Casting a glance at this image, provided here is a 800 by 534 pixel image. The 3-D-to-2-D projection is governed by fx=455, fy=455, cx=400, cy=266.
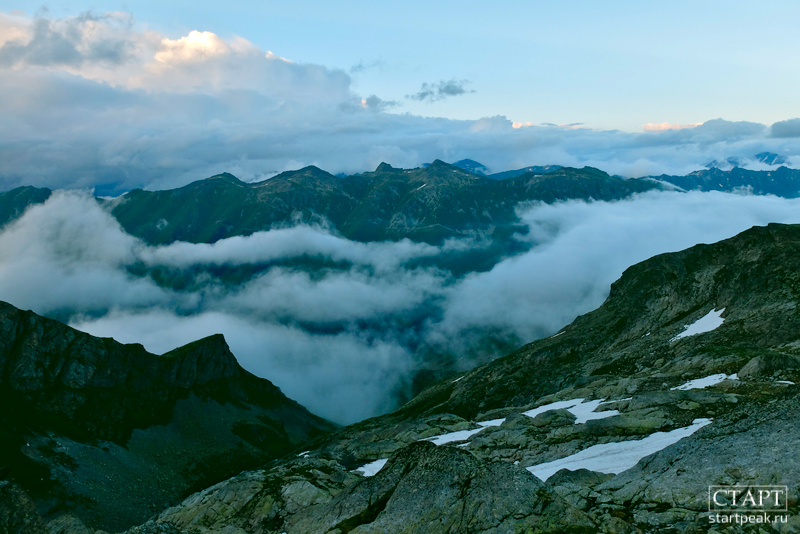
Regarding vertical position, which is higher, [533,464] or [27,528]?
[27,528]

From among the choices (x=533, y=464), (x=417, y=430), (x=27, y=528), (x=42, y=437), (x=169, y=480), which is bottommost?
(x=169, y=480)

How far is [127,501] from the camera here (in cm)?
15675

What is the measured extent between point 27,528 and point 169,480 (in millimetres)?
179078

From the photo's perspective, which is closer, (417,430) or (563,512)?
(563,512)

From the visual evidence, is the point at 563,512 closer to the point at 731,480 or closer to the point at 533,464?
the point at 731,480

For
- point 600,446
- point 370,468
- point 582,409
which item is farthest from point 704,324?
point 370,468

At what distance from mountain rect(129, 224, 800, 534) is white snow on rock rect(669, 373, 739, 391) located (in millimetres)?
412

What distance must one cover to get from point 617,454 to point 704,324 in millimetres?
90828

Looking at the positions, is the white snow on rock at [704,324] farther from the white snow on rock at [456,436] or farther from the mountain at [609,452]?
the white snow on rock at [456,436]

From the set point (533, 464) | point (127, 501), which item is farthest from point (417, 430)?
point (127, 501)

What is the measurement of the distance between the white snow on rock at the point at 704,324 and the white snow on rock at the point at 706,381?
156 feet

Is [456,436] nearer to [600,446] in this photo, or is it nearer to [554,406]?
[554,406]

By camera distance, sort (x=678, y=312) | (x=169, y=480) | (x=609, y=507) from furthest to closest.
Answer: (x=169, y=480), (x=678, y=312), (x=609, y=507)

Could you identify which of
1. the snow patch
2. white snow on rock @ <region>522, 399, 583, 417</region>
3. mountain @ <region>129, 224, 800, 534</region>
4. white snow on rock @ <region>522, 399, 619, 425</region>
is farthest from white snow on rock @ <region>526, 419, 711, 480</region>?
white snow on rock @ <region>522, 399, 583, 417</region>
